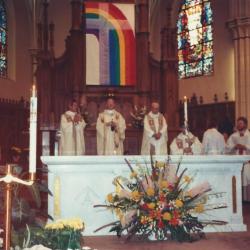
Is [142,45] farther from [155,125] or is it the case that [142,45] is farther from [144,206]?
[144,206]

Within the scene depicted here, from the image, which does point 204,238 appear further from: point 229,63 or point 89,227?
point 229,63

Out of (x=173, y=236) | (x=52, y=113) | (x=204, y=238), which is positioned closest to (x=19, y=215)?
(x=173, y=236)

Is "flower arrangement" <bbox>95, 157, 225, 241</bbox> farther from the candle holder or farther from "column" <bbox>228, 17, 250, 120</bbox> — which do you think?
"column" <bbox>228, 17, 250, 120</bbox>

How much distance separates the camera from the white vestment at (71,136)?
12680mm

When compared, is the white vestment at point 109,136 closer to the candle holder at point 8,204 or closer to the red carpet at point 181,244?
the red carpet at point 181,244

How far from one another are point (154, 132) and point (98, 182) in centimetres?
493

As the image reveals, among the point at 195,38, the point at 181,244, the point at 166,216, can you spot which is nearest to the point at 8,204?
the point at 166,216

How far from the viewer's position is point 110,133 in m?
13.3

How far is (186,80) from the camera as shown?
66.4ft

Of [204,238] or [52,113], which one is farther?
[52,113]

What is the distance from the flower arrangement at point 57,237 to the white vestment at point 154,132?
27.5 feet

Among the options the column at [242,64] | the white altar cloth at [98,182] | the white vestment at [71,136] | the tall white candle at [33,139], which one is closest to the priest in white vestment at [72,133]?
the white vestment at [71,136]

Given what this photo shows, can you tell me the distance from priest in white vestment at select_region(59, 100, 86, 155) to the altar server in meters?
3.44

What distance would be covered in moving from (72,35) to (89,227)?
29.2ft
